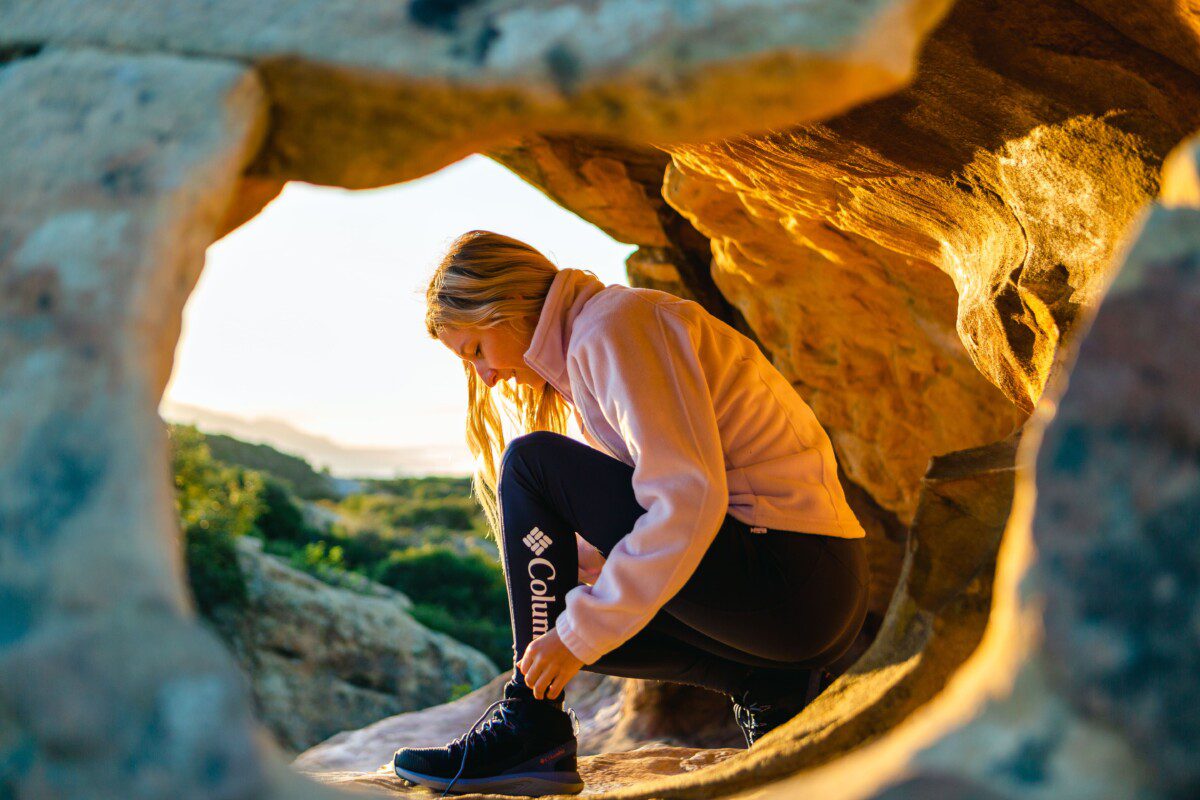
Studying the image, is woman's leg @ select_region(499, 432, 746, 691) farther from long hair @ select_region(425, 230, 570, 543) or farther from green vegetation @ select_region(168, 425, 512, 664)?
green vegetation @ select_region(168, 425, 512, 664)

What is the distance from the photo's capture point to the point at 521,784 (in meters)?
2.26

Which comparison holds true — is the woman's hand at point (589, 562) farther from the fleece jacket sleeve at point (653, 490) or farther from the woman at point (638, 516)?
the fleece jacket sleeve at point (653, 490)

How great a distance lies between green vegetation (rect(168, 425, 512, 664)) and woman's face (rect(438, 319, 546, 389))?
15.4 feet

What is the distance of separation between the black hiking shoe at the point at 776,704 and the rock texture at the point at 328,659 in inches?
160

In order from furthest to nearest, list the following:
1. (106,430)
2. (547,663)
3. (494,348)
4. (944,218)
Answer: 1. (944,218)
2. (494,348)
3. (547,663)
4. (106,430)

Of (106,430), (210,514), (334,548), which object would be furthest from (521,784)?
(334,548)

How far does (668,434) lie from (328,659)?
4977 mm

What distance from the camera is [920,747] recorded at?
105 centimetres

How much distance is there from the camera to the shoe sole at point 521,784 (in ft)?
7.43

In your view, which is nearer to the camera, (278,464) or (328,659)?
Answer: (328,659)

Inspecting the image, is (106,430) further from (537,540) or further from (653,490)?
(537,540)

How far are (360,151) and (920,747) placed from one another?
3.28ft

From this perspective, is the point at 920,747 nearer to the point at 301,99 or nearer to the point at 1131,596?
the point at 1131,596

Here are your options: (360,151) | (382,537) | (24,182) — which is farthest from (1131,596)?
(382,537)
